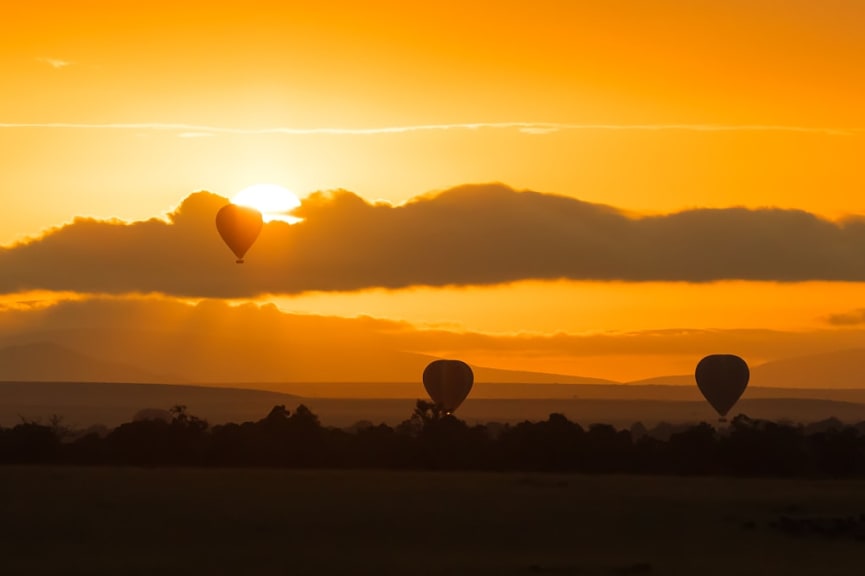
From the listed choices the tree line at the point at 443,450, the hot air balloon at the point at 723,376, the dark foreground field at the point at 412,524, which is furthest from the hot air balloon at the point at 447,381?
the dark foreground field at the point at 412,524

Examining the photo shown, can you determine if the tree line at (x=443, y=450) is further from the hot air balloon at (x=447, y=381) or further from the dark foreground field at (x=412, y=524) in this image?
the hot air balloon at (x=447, y=381)

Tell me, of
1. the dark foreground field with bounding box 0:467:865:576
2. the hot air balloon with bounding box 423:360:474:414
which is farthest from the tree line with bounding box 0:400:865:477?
the hot air balloon with bounding box 423:360:474:414

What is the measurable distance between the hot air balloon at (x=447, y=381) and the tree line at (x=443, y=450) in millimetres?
48204

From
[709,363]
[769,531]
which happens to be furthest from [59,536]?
[709,363]

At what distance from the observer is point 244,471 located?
58688mm

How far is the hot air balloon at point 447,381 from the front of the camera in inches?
4692

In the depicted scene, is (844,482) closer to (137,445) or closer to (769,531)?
(769,531)

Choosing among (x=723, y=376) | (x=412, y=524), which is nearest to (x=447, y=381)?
(x=723, y=376)

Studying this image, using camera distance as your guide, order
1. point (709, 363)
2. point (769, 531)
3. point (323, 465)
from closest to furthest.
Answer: point (769, 531) < point (323, 465) < point (709, 363)

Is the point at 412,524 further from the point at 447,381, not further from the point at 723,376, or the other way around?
the point at 723,376

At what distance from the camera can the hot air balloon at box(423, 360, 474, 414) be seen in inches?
4692

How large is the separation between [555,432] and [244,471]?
16.8m

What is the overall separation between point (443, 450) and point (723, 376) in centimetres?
5929

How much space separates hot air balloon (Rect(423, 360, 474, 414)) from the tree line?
1898 inches
